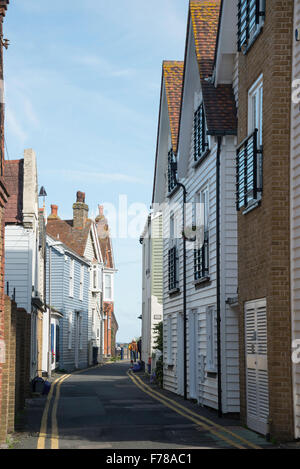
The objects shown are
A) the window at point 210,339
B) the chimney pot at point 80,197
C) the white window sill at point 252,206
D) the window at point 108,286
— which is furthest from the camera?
the window at point 108,286

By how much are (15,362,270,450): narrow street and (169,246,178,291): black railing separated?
3.85m

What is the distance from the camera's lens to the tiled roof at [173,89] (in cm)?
2497

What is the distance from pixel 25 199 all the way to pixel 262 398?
54.0 ft

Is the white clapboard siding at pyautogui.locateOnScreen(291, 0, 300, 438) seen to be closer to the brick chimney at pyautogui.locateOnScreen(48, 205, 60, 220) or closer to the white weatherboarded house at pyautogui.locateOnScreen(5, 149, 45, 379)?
the white weatherboarded house at pyautogui.locateOnScreen(5, 149, 45, 379)

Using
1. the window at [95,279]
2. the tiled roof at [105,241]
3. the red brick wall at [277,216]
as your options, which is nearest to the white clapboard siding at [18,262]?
the red brick wall at [277,216]

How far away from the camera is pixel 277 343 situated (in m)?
11.8

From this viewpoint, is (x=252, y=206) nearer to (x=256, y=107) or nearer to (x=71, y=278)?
(x=256, y=107)

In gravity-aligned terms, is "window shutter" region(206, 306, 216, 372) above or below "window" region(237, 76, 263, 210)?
below

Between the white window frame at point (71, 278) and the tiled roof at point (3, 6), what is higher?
the tiled roof at point (3, 6)

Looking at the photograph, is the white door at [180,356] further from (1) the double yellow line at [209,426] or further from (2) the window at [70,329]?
(2) the window at [70,329]

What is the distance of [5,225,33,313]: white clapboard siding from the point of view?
26.7 meters

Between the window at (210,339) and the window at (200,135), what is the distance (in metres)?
4.22

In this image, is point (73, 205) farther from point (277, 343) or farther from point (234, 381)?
point (277, 343)

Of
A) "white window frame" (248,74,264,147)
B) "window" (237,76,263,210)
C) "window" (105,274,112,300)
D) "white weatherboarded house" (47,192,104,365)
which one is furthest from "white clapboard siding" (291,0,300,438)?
"window" (105,274,112,300)
